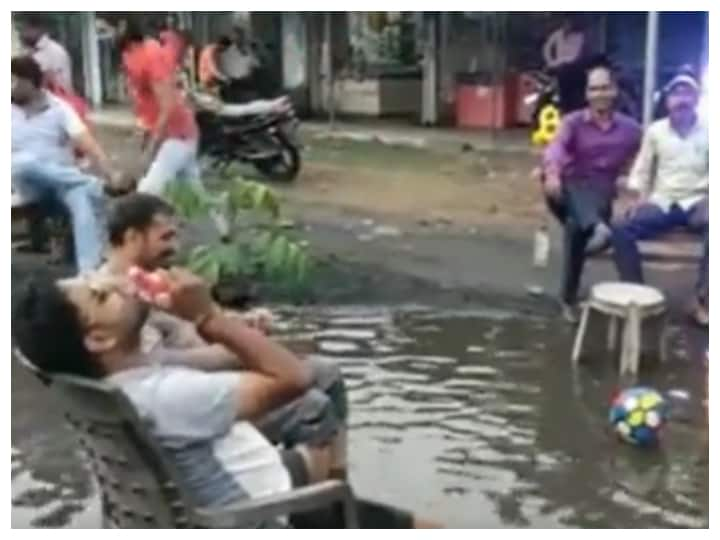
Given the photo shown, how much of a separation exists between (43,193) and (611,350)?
239 centimetres

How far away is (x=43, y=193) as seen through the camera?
6328mm

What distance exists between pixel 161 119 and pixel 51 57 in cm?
157

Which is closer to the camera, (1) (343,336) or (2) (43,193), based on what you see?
(1) (343,336)

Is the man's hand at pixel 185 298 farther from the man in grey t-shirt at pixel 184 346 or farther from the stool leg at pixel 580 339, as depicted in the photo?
the stool leg at pixel 580 339

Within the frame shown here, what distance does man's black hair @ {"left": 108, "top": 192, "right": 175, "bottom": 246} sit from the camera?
3344 millimetres

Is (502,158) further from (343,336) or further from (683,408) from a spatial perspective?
(683,408)

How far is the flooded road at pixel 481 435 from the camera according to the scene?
3.91 metres

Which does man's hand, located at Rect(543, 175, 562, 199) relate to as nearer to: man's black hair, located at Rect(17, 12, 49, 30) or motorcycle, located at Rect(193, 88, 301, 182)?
man's black hair, located at Rect(17, 12, 49, 30)

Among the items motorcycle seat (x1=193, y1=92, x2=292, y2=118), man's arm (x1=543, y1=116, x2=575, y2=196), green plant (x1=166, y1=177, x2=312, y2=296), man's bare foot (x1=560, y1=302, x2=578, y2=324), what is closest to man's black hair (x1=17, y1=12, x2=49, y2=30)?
green plant (x1=166, y1=177, x2=312, y2=296)

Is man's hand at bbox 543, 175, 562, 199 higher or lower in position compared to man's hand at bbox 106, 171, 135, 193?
higher

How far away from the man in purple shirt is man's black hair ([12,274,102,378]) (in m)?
3.34
